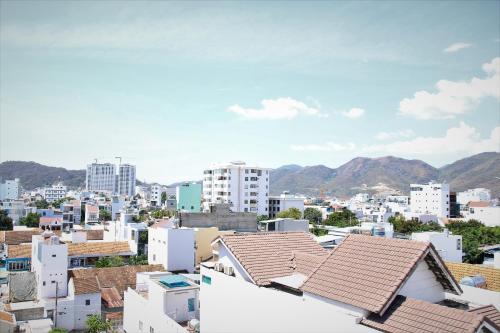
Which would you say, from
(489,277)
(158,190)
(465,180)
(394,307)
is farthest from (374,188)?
(394,307)

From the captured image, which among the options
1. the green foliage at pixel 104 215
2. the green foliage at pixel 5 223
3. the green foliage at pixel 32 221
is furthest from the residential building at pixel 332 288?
the green foliage at pixel 104 215

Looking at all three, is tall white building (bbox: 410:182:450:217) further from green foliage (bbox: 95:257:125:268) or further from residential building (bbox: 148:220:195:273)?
green foliage (bbox: 95:257:125:268)

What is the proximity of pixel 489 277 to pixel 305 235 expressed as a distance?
34.7ft

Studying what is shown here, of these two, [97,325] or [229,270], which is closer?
[229,270]

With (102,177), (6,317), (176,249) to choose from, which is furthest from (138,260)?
(102,177)

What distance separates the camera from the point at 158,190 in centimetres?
11350

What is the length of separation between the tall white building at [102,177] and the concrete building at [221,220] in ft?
408

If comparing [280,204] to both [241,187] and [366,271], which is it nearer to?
[241,187]

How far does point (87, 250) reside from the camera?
36719 millimetres

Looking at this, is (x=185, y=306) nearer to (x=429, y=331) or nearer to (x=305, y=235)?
(x=305, y=235)

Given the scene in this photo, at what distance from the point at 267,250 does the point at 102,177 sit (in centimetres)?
15160

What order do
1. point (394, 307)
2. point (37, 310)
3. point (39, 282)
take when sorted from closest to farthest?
point (394, 307)
point (37, 310)
point (39, 282)

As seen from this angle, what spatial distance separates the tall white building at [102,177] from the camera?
493ft

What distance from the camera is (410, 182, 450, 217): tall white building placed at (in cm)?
8388
